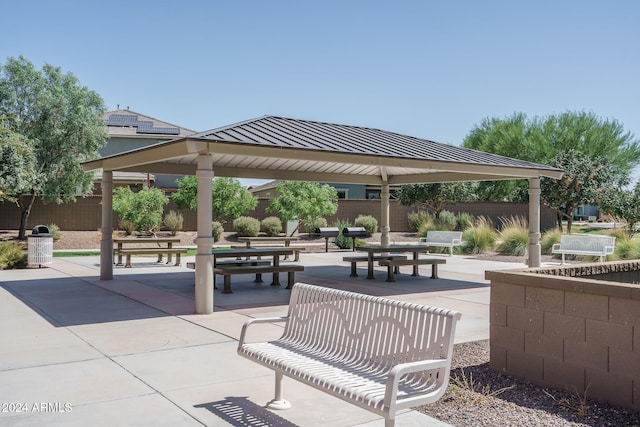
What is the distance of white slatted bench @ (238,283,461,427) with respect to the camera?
3.95 m

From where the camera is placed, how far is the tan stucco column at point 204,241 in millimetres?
9242

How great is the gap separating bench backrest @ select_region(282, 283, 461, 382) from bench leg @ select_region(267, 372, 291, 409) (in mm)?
406

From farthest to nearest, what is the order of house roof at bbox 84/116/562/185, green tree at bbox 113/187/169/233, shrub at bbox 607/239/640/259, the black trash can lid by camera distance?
green tree at bbox 113/187/169/233
shrub at bbox 607/239/640/259
the black trash can lid
house roof at bbox 84/116/562/185

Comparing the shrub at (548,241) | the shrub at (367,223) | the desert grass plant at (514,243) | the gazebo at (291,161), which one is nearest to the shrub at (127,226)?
Result: the shrub at (367,223)

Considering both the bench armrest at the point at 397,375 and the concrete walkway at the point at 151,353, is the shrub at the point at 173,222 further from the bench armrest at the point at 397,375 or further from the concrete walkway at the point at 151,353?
the bench armrest at the point at 397,375

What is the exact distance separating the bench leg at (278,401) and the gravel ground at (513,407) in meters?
1.15

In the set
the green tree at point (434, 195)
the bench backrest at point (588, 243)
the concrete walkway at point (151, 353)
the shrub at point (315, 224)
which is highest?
the green tree at point (434, 195)

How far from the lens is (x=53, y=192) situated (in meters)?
26.6

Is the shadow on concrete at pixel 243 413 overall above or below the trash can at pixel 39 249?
below

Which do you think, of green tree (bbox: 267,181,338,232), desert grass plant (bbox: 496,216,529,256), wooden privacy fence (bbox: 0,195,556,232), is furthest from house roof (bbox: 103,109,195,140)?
desert grass plant (bbox: 496,216,529,256)

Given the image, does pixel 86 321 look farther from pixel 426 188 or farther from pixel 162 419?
pixel 426 188

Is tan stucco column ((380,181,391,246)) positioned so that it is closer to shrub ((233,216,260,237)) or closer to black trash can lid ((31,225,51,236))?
black trash can lid ((31,225,51,236))

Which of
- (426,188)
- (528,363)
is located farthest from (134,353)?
(426,188)

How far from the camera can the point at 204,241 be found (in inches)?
371
